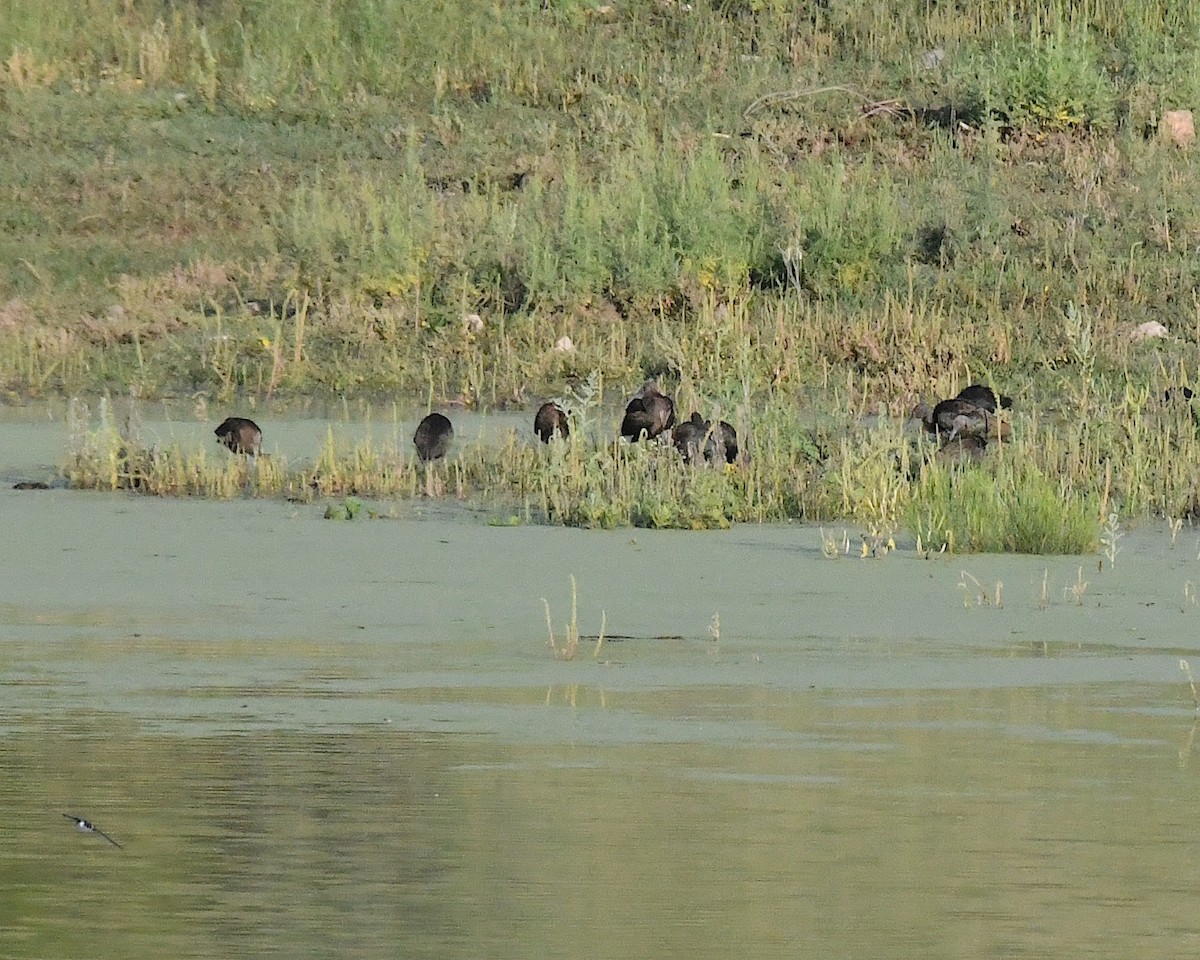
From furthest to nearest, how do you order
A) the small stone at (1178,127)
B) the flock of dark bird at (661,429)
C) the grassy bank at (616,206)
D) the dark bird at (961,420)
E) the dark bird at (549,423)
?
1. the small stone at (1178,127)
2. the grassy bank at (616,206)
3. the dark bird at (549,423)
4. the dark bird at (961,420)
5. the flock of dark bird at (661,429)

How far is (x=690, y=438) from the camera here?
11.8 meters

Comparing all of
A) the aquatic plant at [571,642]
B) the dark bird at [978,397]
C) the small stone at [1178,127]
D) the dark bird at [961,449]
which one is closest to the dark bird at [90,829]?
the aquatic plant at [571,642]

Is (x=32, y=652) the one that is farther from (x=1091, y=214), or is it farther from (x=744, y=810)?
(x=1091, y=214)

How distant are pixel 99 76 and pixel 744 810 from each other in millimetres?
18543

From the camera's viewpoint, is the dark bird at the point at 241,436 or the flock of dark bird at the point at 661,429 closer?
the flock of dark bird at the point at 661,429

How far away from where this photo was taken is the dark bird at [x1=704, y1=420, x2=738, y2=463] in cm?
1170

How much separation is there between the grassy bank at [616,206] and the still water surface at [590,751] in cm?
282

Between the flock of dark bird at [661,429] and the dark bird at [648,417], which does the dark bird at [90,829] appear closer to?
the flock of dark bird at [661,429]

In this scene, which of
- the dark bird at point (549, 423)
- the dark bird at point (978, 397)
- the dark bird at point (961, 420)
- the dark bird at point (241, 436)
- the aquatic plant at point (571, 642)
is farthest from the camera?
the dark bird at point (978, 397)

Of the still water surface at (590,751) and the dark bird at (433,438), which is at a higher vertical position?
the dark bird at (433,438)

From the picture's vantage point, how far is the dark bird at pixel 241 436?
12703 mm

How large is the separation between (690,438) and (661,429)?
74cm

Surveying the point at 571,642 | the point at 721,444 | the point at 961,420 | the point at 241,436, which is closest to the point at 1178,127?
the point at 961,420

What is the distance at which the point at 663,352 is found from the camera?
1638 cm
